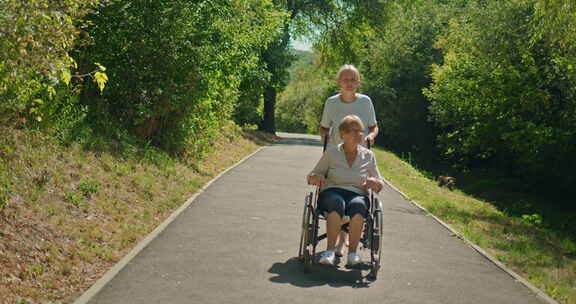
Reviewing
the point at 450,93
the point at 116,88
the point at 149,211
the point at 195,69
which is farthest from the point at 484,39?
the point at 149,211

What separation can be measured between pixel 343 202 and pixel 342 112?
1279 millimetres

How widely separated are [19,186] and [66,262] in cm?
145

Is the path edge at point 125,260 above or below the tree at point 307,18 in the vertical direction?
below

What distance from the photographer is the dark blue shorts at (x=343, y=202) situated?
20.4ft

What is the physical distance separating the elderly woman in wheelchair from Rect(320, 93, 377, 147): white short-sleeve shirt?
0.49 meters

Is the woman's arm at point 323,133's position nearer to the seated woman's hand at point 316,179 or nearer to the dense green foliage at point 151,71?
the seated woman's hand at point 316,179

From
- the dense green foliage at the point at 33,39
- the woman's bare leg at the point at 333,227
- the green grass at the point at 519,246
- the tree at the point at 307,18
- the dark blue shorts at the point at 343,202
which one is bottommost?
the green grass at the point at 519,246

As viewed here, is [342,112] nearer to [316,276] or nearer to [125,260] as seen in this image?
[316,276]

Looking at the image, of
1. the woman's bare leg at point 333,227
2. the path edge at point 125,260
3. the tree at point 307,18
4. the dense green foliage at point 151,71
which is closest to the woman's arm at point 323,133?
the woman's bare leg at point 333,227

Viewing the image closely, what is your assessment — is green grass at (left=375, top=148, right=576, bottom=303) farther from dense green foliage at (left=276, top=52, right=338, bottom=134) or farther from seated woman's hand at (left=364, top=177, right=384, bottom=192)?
dense green foliage at (left=276, top=52, right=338, bottom=134)

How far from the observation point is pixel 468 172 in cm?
2964

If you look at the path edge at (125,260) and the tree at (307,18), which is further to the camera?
the tree at (307,18)

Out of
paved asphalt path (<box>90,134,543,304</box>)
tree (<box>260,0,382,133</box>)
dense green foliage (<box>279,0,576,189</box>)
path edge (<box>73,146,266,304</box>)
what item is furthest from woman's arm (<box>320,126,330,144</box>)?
tree (<box>260,0,382,133</box>)

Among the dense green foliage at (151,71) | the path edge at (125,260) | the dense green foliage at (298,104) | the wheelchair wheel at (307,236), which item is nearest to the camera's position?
the path edge at (125,260)
